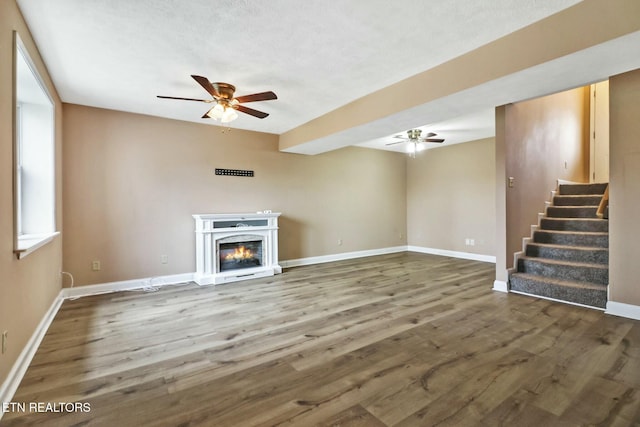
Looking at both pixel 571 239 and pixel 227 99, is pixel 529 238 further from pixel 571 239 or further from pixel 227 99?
pixel 227 99

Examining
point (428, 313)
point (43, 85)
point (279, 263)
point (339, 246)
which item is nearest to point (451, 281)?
point (428, 313)

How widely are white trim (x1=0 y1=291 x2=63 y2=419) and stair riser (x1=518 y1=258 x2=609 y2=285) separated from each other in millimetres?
5423

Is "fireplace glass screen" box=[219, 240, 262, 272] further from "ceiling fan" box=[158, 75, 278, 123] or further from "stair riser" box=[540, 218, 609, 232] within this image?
"stair riser" box=[540, 218, 609, 232]

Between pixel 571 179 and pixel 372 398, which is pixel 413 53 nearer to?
pixel 372 398

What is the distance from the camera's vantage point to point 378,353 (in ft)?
7.94

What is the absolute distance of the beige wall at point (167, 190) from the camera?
13.5 feet

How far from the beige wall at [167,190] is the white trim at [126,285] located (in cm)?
8

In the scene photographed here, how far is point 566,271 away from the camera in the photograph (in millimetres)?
3947

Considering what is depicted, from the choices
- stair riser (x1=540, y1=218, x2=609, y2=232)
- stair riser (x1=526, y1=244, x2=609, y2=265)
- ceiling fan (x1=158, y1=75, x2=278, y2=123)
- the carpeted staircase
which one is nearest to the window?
ceiling fan (x1=158, y1=75, x2=278, y2=123)

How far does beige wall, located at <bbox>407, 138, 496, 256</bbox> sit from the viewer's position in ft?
20.9

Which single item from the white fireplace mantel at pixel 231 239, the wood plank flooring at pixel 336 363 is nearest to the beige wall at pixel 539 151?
the wood plank flooring at pixel 336 363

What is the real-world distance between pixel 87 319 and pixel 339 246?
14.9ft

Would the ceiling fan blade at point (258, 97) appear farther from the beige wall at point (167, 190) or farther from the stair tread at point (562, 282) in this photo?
the stair tread at point (562, 282)

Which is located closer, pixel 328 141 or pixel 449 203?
pixel 328 141
